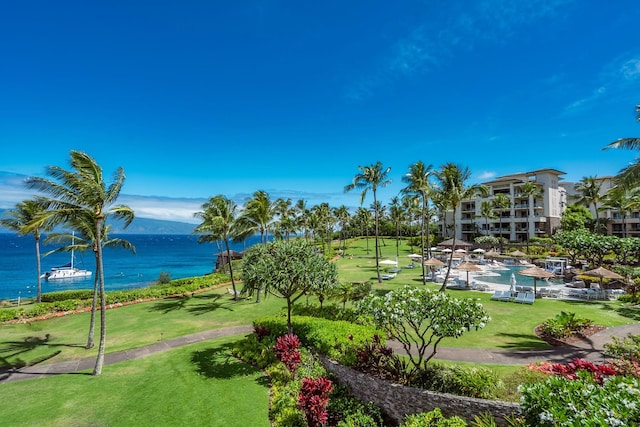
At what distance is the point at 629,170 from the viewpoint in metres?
18.0

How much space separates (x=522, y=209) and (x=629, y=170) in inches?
2374

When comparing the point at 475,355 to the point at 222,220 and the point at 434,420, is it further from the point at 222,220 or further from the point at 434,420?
the point at 222,220

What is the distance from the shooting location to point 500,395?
30.3 feet

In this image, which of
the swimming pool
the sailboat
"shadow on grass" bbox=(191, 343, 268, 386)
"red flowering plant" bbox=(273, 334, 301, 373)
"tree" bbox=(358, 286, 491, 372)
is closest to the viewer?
"tree" bbox=(358, 286, 491, 372)

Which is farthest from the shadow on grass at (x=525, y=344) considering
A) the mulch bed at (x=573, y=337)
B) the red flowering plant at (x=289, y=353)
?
the red flowering plant at (x=289, y=353)

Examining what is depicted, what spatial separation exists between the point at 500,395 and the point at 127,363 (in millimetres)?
15609

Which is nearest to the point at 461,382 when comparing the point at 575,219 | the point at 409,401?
the point at 409,401

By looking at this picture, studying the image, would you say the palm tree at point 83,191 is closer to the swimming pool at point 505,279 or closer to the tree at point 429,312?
the tree at point 429,312

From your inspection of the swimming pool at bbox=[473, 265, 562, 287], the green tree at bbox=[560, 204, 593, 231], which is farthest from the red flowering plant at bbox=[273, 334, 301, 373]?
the green tree at bbox=[560, 204, 593, 231]

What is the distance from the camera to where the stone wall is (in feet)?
27.7

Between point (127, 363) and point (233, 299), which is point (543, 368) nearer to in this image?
point (127, 363)

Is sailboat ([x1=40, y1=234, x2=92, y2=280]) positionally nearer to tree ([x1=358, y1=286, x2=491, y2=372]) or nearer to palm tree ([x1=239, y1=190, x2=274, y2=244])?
palm tree ([x1=239, y1=190, x2=274, y2=244])

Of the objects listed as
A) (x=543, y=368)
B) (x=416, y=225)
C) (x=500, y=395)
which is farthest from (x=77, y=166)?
(x=416, y=225)

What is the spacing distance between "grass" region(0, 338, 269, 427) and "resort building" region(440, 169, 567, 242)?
215 ft
